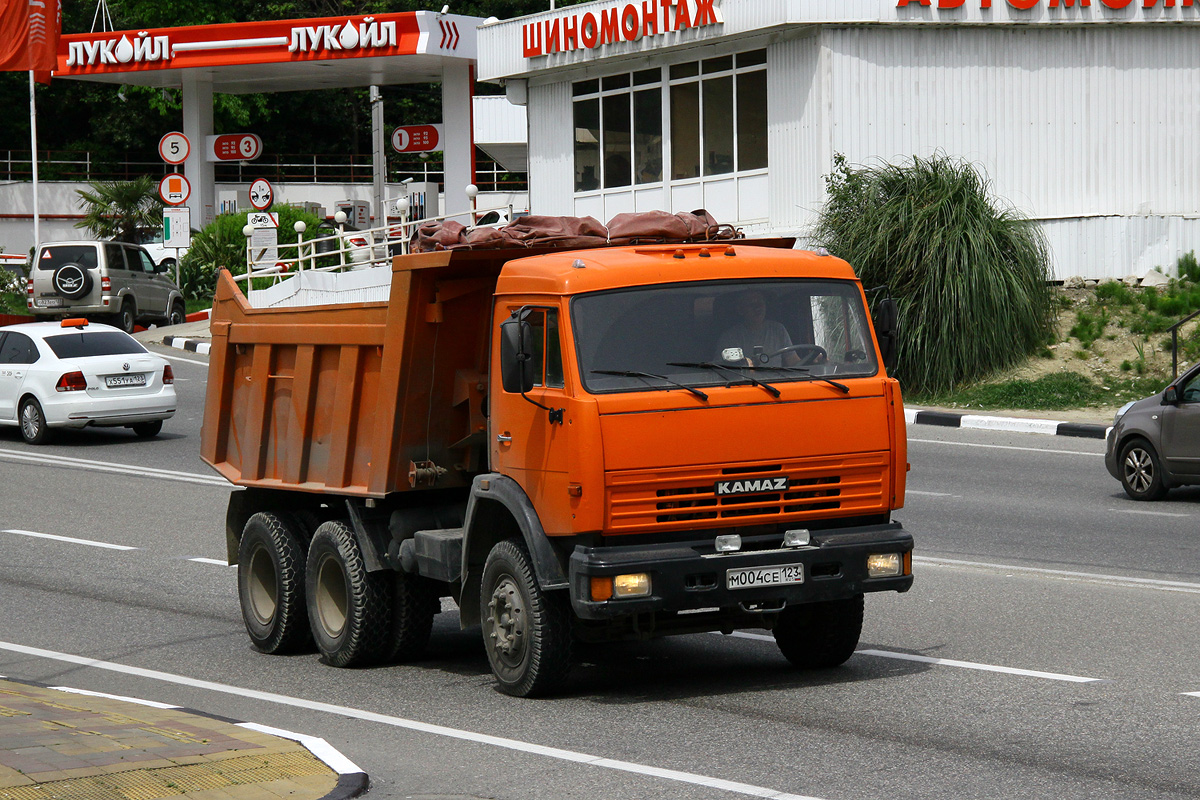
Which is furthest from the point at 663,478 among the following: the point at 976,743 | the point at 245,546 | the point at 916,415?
the point at 916,415

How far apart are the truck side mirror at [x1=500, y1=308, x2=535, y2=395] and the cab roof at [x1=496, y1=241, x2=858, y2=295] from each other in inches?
10.3

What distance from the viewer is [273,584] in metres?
9.90

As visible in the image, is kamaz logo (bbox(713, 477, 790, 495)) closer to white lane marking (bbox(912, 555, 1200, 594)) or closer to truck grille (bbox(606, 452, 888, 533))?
truck grille (bbox(606, 452, 888, 533))

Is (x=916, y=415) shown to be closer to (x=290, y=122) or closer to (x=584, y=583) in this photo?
(x=584, y=583)

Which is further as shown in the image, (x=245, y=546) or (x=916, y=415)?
(x=916, y=415)

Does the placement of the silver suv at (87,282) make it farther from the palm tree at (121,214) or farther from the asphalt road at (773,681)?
the asphalt road at (773,681)

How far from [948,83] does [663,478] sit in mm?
20006

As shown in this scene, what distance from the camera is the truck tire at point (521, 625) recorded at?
766cm

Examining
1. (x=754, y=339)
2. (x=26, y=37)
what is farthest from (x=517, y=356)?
(x=26, y=37)

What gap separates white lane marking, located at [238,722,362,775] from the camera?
6.62 m

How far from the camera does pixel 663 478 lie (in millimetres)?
7426

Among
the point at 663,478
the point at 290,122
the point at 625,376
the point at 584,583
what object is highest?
the point at 290,122

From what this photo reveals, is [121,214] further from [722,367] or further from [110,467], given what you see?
[722,367]

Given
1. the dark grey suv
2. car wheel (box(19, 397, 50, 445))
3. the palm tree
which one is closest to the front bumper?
the dark grey suv
